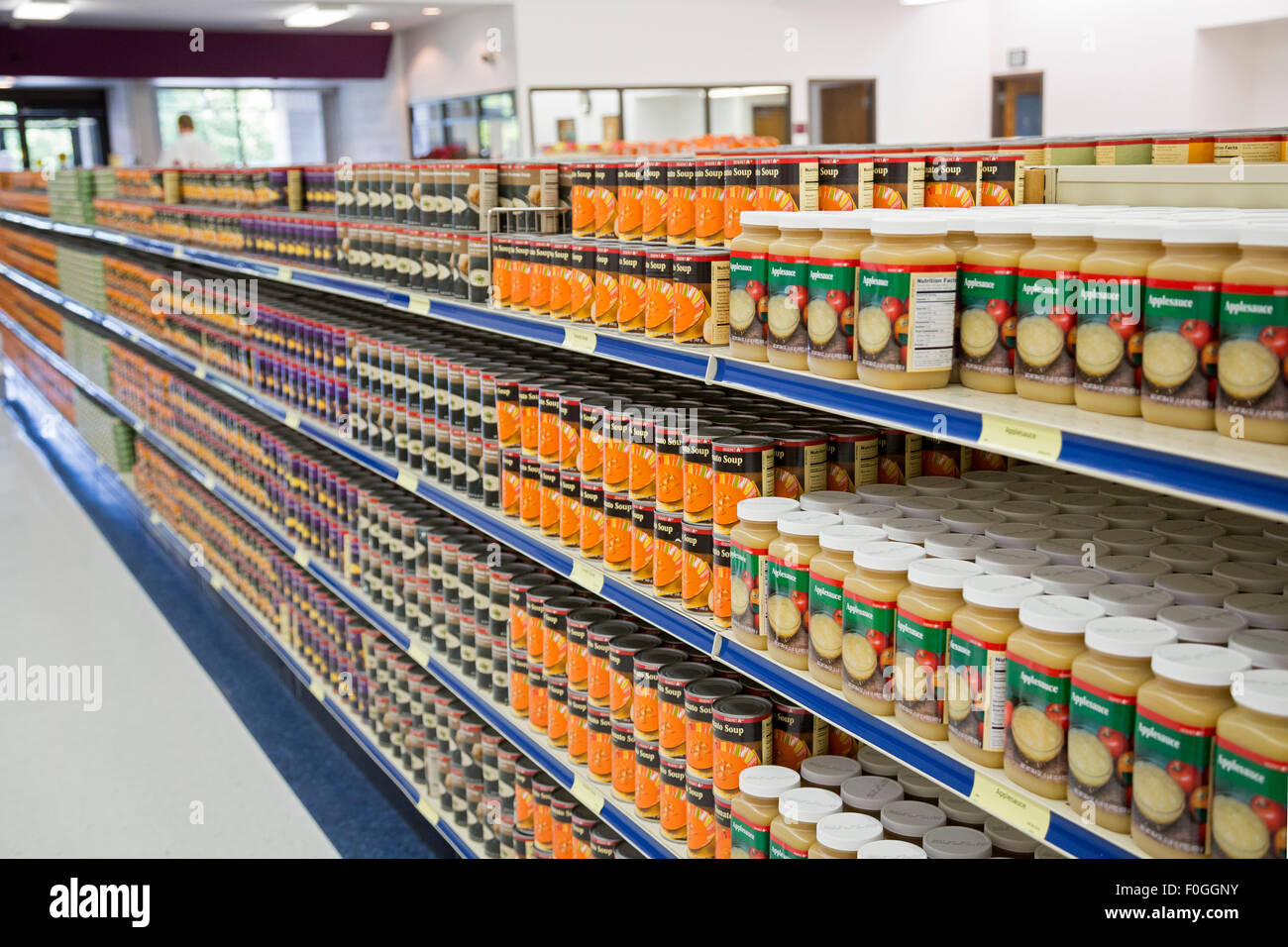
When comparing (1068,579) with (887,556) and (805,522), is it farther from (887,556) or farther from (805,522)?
(805,522)

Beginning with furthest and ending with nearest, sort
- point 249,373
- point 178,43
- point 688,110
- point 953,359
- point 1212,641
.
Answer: point 178,43 → point 688,110 → point 249,373 → point 953,359 → point 1212,641

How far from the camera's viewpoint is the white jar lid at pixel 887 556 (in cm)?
151

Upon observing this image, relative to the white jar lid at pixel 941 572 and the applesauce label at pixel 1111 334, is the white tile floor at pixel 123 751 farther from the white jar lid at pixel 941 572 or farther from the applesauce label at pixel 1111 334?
the applesauce label at pixel 1111 334

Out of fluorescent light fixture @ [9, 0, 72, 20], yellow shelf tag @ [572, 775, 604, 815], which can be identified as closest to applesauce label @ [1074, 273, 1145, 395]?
yellow shelf tag @ [572, 775, 604, 815]

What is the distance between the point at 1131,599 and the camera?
4.44 ft

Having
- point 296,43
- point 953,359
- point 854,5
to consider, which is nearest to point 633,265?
point 953,359

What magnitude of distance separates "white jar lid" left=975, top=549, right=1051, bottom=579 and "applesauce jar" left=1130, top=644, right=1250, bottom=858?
12.0 inches

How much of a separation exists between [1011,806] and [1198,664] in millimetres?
291

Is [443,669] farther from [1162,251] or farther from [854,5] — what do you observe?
[854,5]

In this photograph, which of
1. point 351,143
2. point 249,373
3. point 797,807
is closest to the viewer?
point 797,807

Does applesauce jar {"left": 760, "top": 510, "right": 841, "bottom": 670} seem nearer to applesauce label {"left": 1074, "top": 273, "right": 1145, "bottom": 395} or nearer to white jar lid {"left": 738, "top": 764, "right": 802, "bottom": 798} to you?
white jar lid {"left": 738, "top": 764, "right": 802, "bottom": 798}

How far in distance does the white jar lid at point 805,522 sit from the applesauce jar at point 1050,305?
41 centimetres

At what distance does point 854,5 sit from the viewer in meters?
13.3

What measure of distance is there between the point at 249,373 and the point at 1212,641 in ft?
13.3
